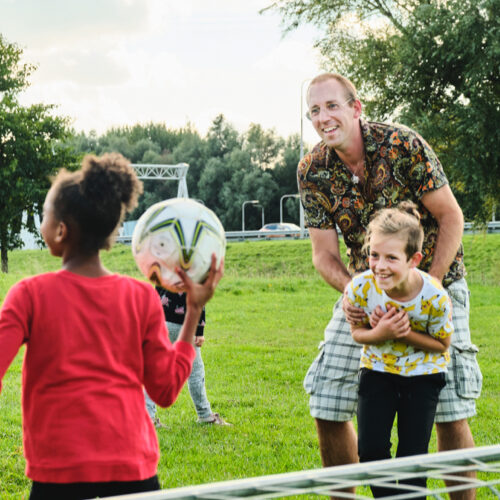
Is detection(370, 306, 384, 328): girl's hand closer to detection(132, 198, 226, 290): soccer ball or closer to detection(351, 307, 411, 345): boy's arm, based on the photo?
detection(351, 307, 411, 345): boy's arm

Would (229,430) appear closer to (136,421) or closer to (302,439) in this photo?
(302,439)

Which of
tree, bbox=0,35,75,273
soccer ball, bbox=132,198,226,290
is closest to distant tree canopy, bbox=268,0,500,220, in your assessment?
tree, bbox=0,35,75,273

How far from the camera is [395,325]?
3.57 meters

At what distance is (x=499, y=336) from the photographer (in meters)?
12.0

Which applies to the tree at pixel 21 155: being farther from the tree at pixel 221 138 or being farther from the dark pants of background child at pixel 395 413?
the tree at pixel 221 138

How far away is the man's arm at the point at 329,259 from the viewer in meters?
4.30

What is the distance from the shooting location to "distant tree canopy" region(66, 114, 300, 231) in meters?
69.1

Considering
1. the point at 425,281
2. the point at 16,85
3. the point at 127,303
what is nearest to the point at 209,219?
the point at 127,303

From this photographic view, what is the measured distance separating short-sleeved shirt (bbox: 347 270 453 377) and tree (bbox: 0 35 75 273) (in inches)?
839

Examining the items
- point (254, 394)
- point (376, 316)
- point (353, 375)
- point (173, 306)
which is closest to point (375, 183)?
point (376, 316)

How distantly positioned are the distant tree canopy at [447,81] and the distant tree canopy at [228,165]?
4522 centimetres

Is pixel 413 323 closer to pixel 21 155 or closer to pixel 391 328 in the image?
pixel 391 328

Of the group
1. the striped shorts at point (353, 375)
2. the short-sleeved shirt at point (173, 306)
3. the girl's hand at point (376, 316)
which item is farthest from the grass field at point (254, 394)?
the girl's hand at point (376, 316)

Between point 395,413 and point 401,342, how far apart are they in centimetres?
36
